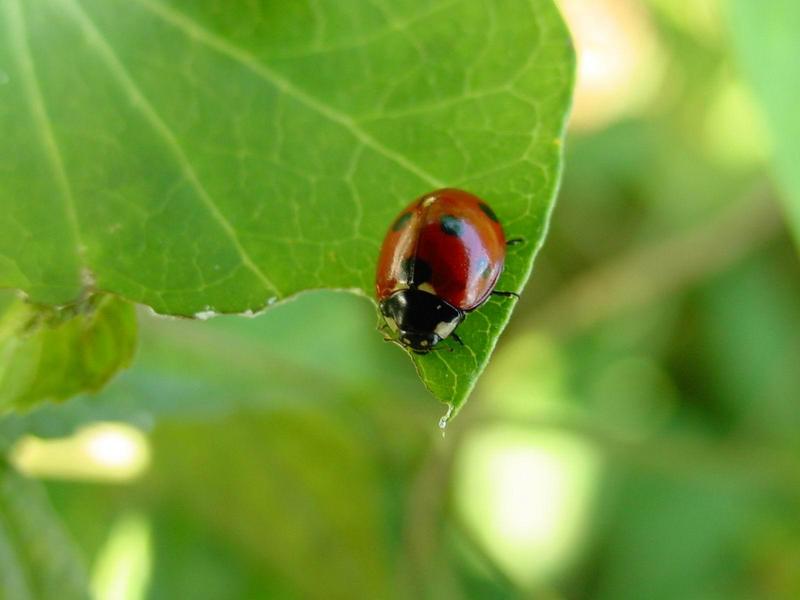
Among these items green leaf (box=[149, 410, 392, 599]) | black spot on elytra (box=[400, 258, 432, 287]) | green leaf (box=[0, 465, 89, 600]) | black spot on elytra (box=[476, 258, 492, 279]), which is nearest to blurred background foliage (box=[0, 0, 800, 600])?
green leaf (box=[149, 410, 392, 599])

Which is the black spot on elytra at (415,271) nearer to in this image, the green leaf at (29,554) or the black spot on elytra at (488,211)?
the black spot on elytra at (488,211)

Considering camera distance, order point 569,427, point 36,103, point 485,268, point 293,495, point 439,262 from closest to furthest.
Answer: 1. point 36,103
2. point 485,268
3. point 439,262
4. point 293,495
5. point 569,427

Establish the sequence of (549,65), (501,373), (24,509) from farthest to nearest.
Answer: (501,373)
(24,509)
(549,65)

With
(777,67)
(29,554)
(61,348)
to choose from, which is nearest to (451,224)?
(61,348)

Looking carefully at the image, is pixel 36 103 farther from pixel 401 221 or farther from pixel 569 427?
pixel 569 427

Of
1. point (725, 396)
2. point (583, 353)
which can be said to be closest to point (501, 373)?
point (583, 353)

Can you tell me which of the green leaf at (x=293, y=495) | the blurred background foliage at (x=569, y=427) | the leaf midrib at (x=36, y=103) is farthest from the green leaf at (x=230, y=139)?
the green leaf at (x=293, y=495)

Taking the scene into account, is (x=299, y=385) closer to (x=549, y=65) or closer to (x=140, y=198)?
(x=140, y=198)

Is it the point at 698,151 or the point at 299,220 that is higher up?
the point at 698,151
